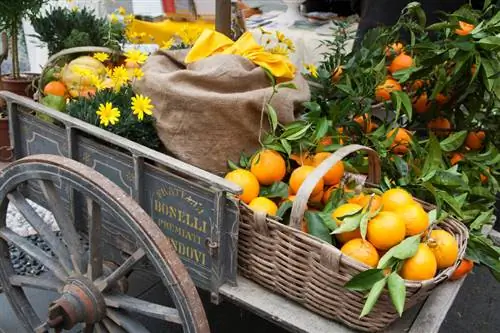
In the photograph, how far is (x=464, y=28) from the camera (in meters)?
1.91

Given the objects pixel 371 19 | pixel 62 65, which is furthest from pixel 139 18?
pixel 62 65

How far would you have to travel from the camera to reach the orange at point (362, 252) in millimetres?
1291

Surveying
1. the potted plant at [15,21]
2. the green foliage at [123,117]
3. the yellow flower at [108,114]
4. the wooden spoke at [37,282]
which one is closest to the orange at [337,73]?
the green foliage at [123,117]

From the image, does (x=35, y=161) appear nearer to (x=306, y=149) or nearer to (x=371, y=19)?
(x=306, y=149)

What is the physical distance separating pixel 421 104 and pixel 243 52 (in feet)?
2.56

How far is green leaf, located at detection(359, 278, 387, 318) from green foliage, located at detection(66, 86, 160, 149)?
84 centimetres

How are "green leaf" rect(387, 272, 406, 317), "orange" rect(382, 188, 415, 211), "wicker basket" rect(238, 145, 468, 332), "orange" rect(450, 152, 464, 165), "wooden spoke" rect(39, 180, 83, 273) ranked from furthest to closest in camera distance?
"orange" rect(450, 152, 464, 165)
"wooden spoke" rect(39, 180, 83, 273)
"orange" rect(382, 188, 415, 211)
"wicker basket" rect(238, 145, 468, 332)
"green leaf" rect(387, 272, 406, 317)

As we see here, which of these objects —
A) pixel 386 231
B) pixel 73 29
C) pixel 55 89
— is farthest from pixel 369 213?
pixel 73 29

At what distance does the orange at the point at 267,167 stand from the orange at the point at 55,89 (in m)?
0.89

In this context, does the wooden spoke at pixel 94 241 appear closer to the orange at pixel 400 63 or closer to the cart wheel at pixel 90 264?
the cart wheel at pixel 90 264

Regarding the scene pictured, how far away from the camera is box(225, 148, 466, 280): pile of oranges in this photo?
4.25 feet

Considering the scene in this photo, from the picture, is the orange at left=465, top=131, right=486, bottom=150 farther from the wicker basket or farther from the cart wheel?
the cart wheel

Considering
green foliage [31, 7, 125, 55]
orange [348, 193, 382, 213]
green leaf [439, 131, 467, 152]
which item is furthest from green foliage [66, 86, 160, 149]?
green leaf [439, 131, 467, 152]

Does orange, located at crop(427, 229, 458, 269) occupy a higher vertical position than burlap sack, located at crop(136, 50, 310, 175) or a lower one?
lower
